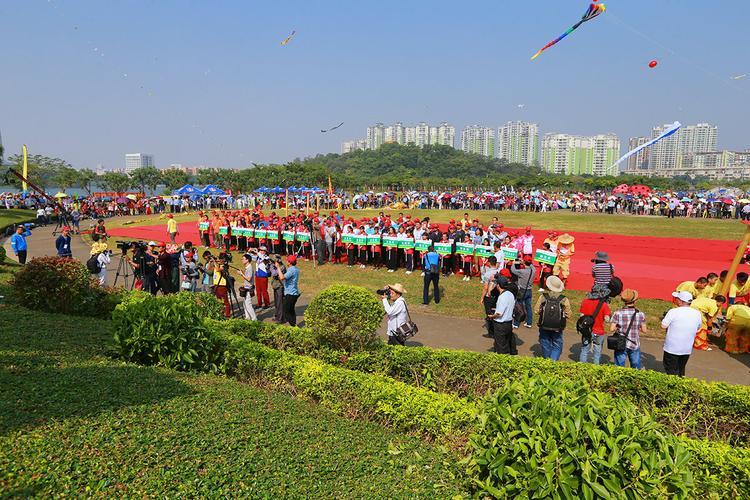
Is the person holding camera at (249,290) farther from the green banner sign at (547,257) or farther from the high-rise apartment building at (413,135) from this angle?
the high-rise apartment building at (413,135)

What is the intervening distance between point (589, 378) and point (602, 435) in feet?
11.0

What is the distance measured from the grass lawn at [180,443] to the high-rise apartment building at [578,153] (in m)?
129

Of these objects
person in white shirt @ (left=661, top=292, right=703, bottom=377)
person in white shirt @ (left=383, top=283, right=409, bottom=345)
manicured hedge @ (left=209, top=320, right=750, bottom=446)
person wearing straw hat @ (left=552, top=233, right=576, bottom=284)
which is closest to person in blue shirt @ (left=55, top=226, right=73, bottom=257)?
manicured hedge @ (left=209, top=320, right=750, bottom=446)

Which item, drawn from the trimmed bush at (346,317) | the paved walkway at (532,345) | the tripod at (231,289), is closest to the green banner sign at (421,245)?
the paved walkway at (532,345)

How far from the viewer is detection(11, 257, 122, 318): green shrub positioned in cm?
955

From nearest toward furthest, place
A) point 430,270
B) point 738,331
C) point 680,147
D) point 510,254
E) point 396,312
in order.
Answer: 1. point 396,312
2. point 738,331
3. point 430,270
4. point 510,254
5. point 680,147

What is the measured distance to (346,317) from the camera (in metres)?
7.01

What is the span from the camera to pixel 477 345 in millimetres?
9688

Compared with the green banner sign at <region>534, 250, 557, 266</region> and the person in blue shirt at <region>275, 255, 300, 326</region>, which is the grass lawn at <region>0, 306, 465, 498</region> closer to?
the person in blue shirt at <region>275, 255, 300, 326</region>

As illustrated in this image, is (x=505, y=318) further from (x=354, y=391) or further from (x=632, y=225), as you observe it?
(x=632, y=225)

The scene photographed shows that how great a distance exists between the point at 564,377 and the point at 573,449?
1945mm

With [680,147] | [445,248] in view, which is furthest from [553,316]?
[680,147]


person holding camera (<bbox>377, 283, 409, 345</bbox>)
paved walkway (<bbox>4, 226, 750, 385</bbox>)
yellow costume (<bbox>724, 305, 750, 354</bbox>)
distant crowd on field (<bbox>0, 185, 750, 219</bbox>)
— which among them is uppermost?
distant crowd on field (<bbox>0, 185, 750, 219</bbox>)

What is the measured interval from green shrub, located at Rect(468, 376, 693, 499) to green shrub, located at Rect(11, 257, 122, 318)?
9.05 m
